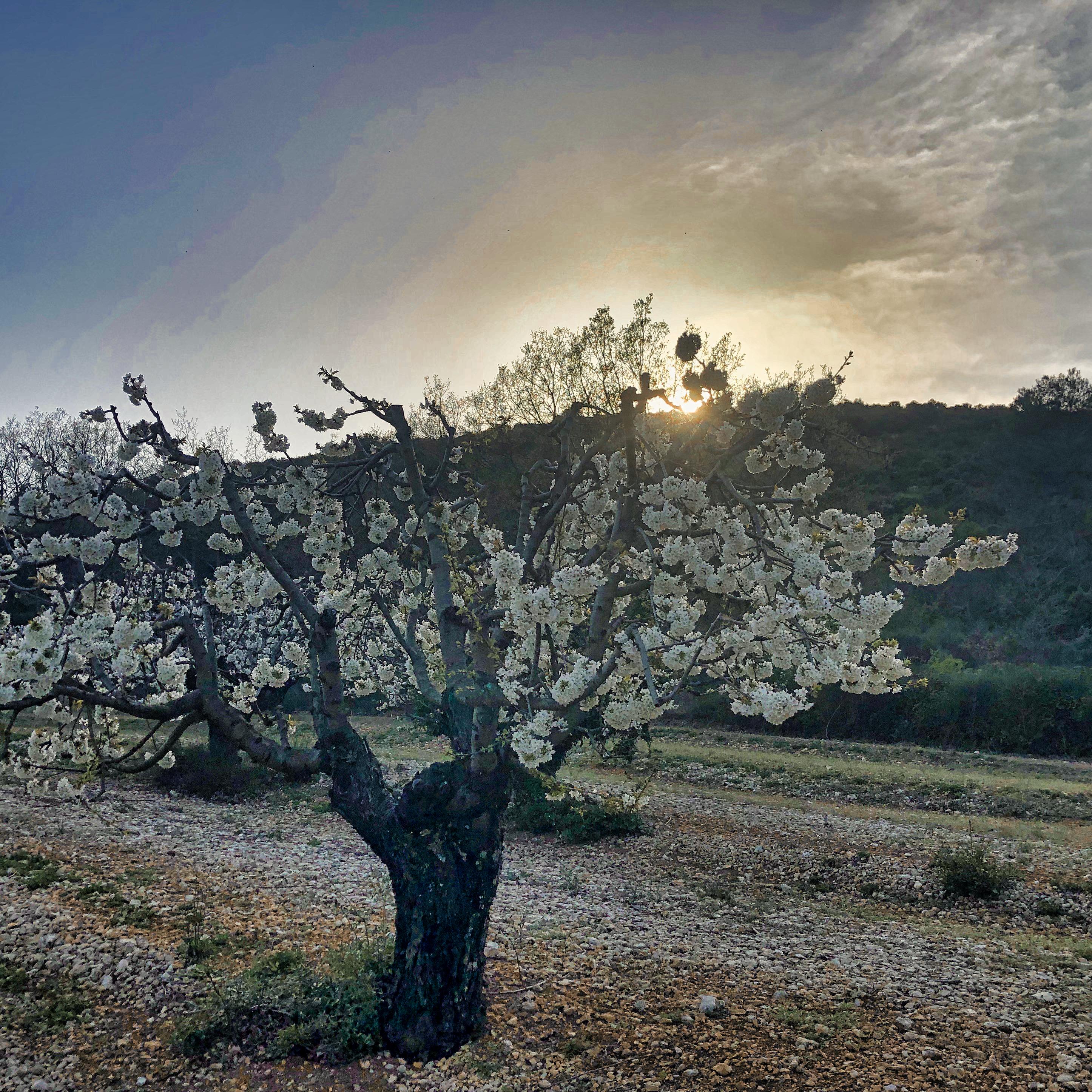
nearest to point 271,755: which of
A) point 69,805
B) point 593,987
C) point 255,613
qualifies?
point 593,987

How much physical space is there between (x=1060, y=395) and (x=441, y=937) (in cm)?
5915

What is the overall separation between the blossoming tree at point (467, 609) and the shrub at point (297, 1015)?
24 centimetres

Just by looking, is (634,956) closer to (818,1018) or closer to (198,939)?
(818,1018)

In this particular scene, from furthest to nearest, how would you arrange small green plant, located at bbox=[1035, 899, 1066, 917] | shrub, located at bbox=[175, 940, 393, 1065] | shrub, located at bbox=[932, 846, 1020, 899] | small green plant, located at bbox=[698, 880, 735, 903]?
small green plant, located at bbox=[698, 880, 735, 903], shrub, located at bbox=[932, 846, 1020, 899], small green plant, located at bbox=[1035, 899, 1066, 917], shrub, located at bbox=[175, 940, 393, 1065]

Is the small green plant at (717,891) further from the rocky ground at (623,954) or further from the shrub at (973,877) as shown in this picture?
the shrub at (973,877)

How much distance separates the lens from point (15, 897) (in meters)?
7.63

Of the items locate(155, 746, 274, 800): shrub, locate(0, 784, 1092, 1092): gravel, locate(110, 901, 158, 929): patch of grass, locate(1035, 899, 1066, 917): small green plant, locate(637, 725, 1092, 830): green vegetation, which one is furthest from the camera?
locate(155, 746, 274, 800): shrub

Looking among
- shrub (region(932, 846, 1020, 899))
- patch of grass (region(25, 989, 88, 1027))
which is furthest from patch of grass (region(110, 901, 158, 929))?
shrub (region(932, 846, 1020, 899))

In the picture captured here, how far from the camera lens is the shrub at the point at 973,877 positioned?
8508 mm

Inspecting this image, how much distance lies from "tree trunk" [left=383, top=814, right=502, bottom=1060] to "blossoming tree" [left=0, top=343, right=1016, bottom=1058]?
0.02 m

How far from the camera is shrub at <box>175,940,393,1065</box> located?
501cm

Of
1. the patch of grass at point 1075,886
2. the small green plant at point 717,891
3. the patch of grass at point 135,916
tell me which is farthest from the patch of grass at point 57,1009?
the patch of grass at point 1075,886

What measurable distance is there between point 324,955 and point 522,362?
22349mm

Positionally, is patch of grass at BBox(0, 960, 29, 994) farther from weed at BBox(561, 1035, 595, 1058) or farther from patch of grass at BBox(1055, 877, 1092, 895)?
patch of grass at BBox(1055, 877, 1092, 895)
